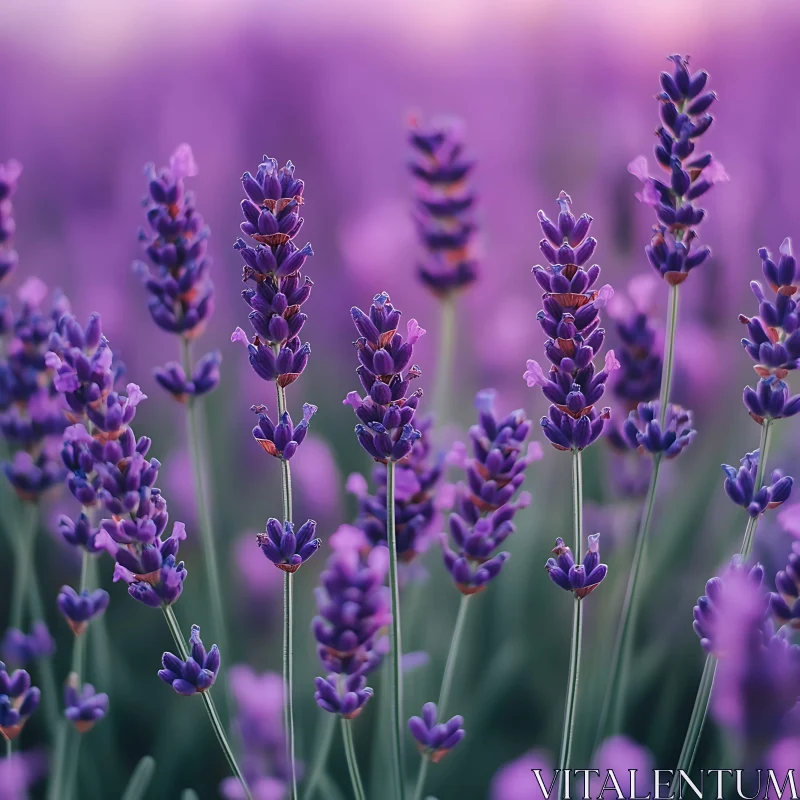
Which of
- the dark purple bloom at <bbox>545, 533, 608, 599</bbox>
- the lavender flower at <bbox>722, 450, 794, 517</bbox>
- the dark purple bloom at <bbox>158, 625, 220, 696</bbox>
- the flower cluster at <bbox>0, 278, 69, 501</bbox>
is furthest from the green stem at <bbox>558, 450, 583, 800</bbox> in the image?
the flower cluster at <bbox>0, 278, 69, 501</bbox>

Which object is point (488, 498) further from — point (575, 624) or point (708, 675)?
point (708, 675)

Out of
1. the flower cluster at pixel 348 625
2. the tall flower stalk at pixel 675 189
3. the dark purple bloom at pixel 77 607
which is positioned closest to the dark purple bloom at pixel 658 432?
the tall flower stalk at pixel 675 189

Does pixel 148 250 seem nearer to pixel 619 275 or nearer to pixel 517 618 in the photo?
pixel 517 618

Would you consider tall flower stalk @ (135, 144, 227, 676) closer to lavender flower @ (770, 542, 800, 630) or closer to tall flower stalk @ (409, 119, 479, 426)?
tall flower stalk @ (409, 119, 479, 426)

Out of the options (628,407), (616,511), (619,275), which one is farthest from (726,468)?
(619,275)

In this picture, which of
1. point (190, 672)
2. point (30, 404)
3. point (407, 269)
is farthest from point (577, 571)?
point (407, 269)

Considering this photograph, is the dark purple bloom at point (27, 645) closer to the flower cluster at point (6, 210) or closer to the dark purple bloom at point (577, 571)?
the flower cluster at point (6, 210)
